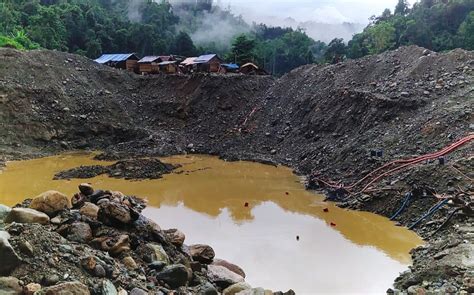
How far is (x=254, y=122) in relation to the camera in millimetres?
26406

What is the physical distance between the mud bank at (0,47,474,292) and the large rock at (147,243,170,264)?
455cm

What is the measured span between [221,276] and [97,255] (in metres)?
2.27

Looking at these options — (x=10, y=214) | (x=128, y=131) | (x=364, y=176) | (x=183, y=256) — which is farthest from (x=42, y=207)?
(x=128, y=131)

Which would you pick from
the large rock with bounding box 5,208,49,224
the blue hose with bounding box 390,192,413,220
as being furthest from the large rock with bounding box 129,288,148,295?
the blue hose with bounding box 390,192,413,220

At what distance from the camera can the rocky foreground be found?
5.14 metres

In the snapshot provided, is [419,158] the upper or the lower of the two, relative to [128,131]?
upper

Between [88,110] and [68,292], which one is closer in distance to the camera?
[68,292]

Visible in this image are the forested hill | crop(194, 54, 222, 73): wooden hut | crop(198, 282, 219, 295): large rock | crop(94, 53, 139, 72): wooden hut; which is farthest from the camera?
the forested hill

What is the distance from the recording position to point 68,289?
16.0 feet

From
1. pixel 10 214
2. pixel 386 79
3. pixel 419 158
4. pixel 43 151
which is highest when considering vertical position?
pixel 386 79

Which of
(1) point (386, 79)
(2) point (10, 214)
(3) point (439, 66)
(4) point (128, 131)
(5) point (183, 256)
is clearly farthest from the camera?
(4) point (128, 131)

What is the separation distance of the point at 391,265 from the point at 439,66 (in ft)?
45.0

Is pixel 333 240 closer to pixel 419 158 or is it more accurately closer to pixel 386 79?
pixel 419 158

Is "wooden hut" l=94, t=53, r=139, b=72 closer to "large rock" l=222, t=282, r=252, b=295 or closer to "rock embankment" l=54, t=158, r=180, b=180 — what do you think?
"rock embankment" l=54, t=158, r=180, b=180
